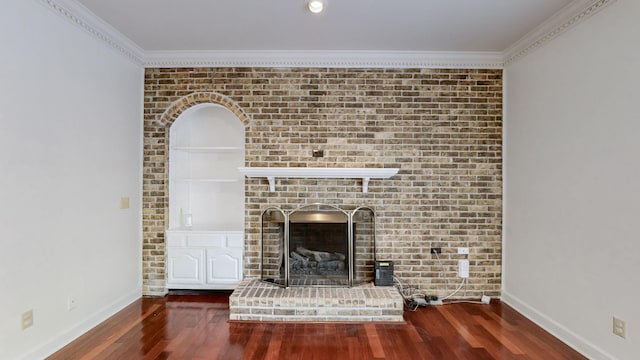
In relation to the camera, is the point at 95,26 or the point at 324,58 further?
the point at 324,58

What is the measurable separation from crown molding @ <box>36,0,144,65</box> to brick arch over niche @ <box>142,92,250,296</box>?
1.88 ft

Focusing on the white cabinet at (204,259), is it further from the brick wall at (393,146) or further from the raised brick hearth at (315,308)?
the raised brick hearth at (315,308)

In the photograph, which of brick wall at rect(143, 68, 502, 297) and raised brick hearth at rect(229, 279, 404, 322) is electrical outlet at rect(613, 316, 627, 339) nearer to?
brick wall at rect(143, 68, 502, 297)

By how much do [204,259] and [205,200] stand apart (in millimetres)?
801

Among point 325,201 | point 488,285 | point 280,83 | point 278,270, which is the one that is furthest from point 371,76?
point 488,285

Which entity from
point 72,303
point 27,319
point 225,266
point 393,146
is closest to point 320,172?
point 393,146

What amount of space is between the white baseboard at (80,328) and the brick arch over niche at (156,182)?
0.81ft

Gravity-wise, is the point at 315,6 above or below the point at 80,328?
above

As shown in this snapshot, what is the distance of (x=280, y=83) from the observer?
12.3 ft

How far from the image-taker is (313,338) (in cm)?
279

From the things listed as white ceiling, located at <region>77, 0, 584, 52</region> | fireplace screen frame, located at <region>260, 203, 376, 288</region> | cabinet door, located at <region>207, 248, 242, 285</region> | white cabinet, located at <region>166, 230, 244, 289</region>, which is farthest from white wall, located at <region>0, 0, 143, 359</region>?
fireplace screen frame, located at <region>260, 203, 376, 288</region>

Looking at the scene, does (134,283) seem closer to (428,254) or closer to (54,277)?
(54,277)

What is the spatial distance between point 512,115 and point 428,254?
1.75 meters

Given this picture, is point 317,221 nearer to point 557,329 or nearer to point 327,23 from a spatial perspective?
point 327,23
